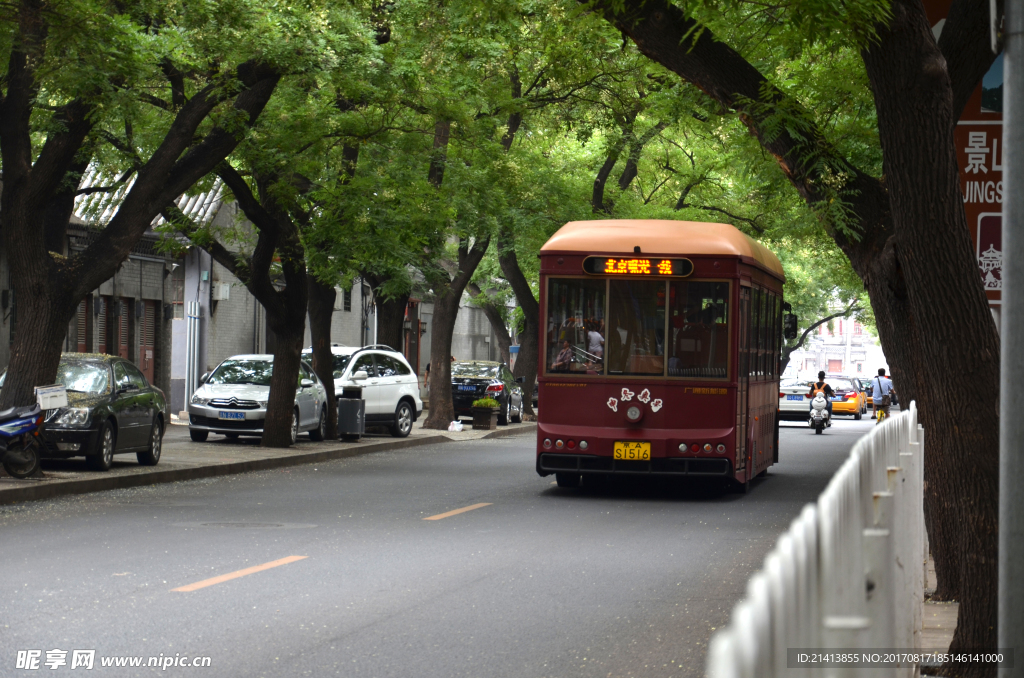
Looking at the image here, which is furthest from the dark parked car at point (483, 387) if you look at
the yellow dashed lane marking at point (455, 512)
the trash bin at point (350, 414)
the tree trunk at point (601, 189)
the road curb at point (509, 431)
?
the yellow dashed lane marking at point (455, 512)

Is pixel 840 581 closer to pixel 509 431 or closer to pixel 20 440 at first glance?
pixel 20 440

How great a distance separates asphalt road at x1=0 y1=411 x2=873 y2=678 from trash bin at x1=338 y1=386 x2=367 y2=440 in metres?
9.63

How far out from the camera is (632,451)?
16.0 m

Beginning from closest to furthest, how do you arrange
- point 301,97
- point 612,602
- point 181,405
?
point 612,602
point 301,97
point 181,405

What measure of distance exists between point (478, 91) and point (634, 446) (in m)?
9.90

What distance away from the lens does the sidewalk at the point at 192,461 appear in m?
15.6

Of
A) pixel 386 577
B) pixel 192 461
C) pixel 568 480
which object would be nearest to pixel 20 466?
pixel 192 461

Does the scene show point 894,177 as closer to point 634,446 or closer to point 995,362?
point 995,362

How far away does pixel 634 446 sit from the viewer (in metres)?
16.0

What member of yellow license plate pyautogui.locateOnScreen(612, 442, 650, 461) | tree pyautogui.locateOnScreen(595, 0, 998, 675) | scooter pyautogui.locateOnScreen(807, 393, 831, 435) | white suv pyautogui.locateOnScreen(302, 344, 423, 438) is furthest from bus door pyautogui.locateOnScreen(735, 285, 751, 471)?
scooter pyautogui.locateOnScreen(807, 393, 831, 435)

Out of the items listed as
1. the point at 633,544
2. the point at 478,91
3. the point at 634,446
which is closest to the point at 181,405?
the point at 478,91

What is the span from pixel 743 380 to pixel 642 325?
5.04 ft

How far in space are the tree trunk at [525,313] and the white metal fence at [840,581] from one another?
30.0 meters

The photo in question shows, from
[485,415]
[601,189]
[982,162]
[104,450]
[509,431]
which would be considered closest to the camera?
[982,162]
